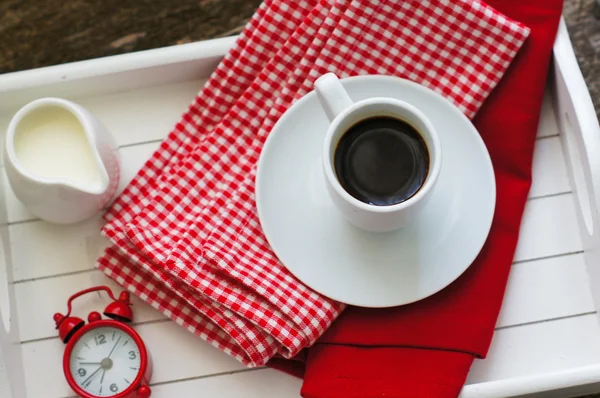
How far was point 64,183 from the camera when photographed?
784 millimetres

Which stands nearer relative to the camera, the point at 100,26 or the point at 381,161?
the point at 381,161

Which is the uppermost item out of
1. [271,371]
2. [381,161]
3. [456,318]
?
[381,161]

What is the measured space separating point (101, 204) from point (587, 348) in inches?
23.4

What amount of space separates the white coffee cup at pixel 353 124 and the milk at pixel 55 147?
0.28m

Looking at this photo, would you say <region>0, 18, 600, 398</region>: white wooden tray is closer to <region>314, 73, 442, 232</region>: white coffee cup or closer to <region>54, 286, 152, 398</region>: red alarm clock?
<region>54, 286, 152, 398</region>: red alarm clock

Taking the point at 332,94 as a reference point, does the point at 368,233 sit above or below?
below

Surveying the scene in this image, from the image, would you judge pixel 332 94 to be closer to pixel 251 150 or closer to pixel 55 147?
pixel 251 150

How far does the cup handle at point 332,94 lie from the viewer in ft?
2.42

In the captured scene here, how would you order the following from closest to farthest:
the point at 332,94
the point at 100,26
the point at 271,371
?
the point at 332,94 < the point at 271,371 < the point at 100,26

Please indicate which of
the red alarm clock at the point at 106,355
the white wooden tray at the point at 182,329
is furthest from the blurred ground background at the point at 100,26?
the red alarm clock at the point at 106,355

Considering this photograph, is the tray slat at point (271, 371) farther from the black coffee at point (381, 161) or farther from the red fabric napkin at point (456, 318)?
the black coffee at point (381, 161)

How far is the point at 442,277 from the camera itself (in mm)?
815

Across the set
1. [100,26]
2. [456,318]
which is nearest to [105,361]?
[456,318]

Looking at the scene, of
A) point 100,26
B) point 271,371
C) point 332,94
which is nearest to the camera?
point 332,94
